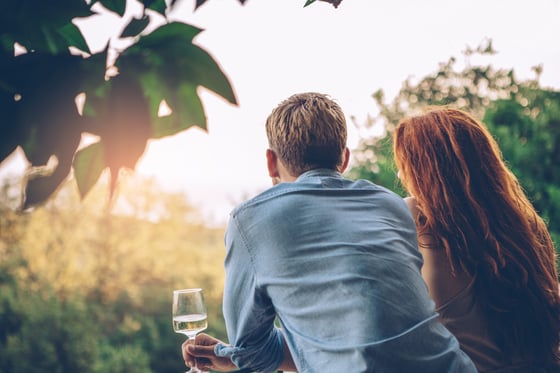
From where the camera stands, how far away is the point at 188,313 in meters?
1.71

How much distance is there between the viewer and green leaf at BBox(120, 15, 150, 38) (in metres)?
0.46

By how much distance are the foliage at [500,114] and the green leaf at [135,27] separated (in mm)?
4325

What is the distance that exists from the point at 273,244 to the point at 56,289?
17.4 metres

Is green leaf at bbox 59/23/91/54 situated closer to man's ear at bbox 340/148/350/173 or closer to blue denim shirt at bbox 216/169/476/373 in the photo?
blue denim shirt at bbox 216/169/476/373

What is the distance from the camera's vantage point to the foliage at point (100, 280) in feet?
50.5

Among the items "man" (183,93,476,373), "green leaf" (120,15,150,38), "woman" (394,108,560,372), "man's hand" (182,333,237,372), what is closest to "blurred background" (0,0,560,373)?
"green leaf" (120,15,150,38)

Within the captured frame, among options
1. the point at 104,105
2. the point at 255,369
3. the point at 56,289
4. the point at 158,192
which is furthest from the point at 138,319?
the point at 104,105

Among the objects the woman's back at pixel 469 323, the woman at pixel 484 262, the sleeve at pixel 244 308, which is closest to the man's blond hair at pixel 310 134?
the sleeve at pixel 244 308

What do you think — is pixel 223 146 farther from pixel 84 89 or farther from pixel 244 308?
pixel 244 308

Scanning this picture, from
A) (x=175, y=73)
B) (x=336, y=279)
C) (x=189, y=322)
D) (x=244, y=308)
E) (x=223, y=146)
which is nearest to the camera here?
(x=175, y=73)

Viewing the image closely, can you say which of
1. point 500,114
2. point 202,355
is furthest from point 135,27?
point 500,114

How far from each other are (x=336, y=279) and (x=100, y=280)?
17.6 metres

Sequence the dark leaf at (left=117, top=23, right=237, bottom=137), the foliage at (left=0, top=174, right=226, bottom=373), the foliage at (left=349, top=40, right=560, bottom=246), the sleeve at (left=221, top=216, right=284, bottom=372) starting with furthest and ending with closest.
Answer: the foliage at (left=0, top=174, right=226, bottom=373), the foliage at (left=349, top=40, right=560, bottom=246), the sleeve at (left=221, top=216, right=284, bottom=372), the dark leaf at (left=117, top=23, right=237, bottom=137)

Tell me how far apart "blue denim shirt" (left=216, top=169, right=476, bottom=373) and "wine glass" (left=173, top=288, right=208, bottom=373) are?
31cm
